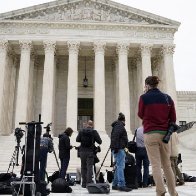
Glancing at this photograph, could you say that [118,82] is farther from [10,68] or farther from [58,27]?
[10,68]

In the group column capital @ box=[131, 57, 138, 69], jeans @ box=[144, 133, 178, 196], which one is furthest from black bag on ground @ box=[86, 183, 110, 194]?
column capital @ box=[131, 57, 138, 69]

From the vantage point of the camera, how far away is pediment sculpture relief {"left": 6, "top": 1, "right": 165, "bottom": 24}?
30.4 metres

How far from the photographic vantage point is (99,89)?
28375 mm

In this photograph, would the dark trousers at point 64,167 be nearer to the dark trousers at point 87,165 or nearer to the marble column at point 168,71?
the dark trousers at point 87,165

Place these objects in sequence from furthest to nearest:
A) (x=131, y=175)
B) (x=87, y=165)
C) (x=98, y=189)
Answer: (x=131, y=175)
(x=87, y=165)
(x=98, y=189)

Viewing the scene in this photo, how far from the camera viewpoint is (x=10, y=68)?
31.3m

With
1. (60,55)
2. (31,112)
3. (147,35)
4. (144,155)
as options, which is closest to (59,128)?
(31,112)

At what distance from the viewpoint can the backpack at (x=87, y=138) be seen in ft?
32.0

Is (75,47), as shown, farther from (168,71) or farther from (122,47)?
(168,71)

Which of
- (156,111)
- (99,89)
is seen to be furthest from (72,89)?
(156,111)

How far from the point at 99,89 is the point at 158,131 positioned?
75.3ft

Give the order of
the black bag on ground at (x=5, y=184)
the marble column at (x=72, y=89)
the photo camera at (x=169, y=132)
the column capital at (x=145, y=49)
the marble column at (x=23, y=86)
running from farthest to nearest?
the column capital at (x=145, y=49), the marble column at (x=23, y=86), the marble column at (x=72, y=89), the black bag on ground at (x=5, y=184), the photo camera at (x=169, y=132)

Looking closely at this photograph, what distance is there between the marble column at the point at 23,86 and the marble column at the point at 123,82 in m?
8.59

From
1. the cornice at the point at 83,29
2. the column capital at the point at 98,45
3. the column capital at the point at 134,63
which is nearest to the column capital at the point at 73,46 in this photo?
the cornice at the point at 83,29
